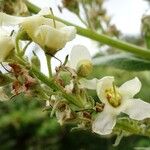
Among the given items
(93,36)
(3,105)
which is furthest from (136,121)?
(3,105)

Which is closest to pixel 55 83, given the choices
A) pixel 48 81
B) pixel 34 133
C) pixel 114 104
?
pixel 48 81

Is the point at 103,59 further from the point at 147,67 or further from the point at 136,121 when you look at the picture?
the point at 136,121

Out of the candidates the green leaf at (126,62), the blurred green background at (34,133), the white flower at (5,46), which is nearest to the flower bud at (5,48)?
the white flower at (5,46)

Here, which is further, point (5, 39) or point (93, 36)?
point (93, 36)

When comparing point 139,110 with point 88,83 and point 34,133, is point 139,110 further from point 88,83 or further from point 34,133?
point 34,133

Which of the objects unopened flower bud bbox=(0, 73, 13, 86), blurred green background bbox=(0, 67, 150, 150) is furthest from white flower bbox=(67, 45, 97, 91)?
blurred green background bbox=(0, 67, 150, 150)

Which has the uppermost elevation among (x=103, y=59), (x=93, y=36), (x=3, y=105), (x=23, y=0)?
(x=23, y=0)
